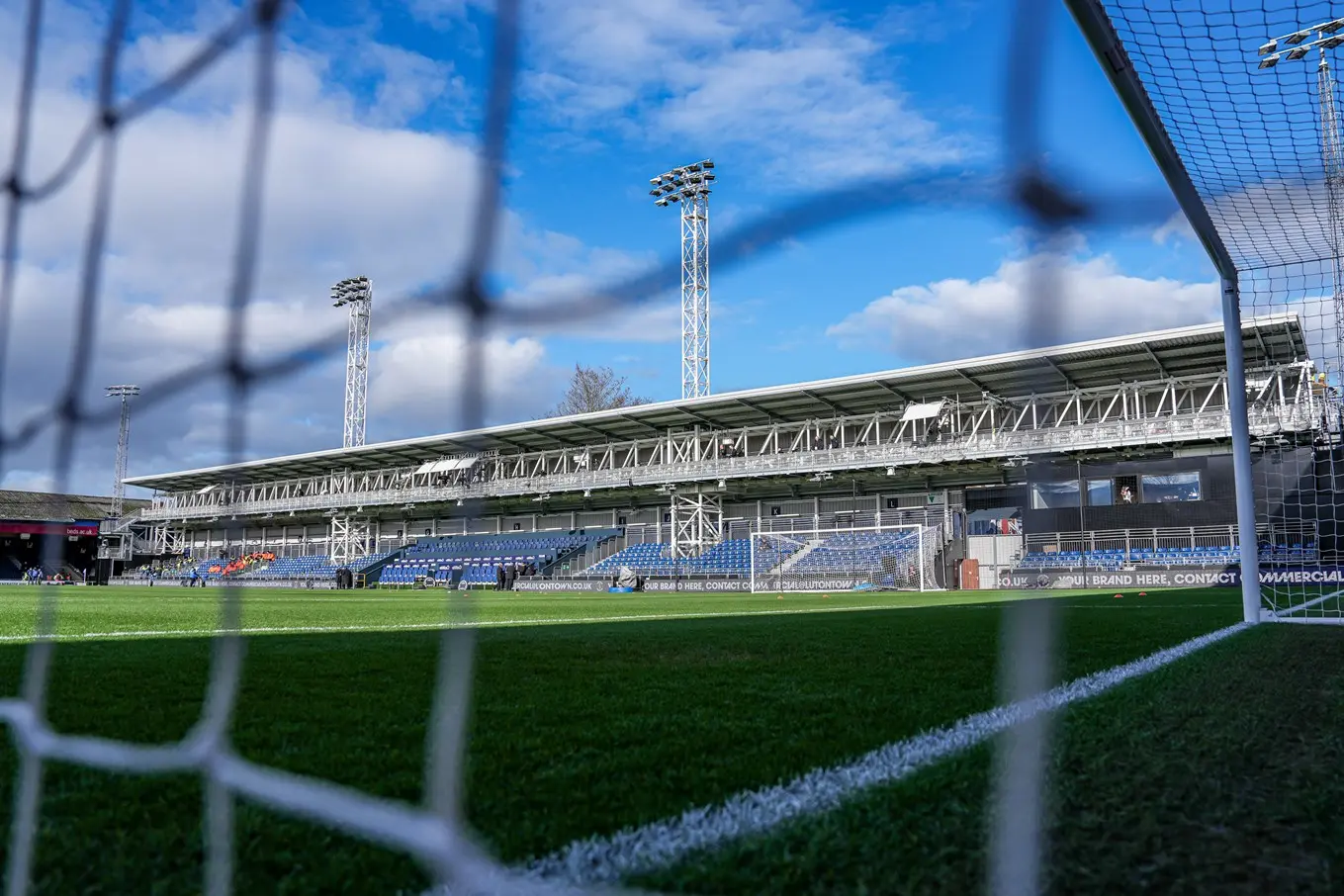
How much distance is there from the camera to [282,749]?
1976 millimetres

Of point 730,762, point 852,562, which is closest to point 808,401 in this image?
point 852,562

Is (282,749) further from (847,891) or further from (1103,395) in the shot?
(1103,395)

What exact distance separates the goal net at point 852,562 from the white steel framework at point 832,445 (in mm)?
2186

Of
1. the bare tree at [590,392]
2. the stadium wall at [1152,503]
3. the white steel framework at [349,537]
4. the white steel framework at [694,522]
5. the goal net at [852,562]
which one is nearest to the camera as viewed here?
the stadium wall at [1152,503]

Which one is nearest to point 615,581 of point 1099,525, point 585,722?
point 1099,525

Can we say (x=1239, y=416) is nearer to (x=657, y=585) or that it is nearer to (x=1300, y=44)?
(x=1300, y=44)

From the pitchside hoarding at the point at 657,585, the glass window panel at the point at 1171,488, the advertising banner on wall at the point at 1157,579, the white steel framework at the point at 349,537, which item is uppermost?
the glass window panel at the point at 1171,488

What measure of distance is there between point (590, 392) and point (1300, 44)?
32825 millimetres

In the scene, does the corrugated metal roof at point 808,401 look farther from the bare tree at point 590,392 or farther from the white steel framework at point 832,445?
the bare tree at point 590,392

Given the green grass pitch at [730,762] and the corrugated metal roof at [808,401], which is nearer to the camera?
the green grass pitch at [730,762]

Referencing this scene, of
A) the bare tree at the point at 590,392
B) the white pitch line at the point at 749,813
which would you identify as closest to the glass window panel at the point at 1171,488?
the bare tree at the point at 590,392

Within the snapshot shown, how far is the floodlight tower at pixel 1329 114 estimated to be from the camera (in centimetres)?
405

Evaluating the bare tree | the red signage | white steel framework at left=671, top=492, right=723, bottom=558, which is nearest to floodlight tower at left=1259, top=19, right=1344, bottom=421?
white steel framework at left=671, top=492, right=723, bottom=558

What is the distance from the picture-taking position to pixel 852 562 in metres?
25.2
